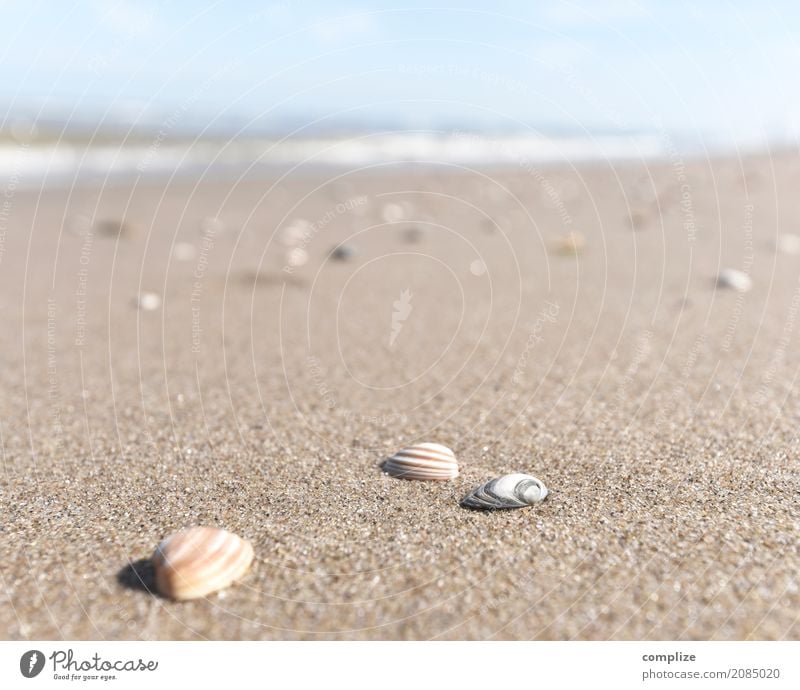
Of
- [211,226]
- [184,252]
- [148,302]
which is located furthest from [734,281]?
[211,226]

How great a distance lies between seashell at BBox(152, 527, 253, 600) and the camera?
235 cm

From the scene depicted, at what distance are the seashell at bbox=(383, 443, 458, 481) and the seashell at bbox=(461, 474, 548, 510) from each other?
0.27 metres

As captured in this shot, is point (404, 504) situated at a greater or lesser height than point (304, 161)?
lesser

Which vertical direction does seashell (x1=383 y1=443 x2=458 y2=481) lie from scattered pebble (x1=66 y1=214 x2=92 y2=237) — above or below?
below

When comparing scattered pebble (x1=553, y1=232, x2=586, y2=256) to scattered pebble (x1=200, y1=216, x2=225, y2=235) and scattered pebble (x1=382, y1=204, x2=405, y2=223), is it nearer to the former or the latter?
scattered pebble (x1=382, y1=204, x2=405, y2=223)

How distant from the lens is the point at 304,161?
19.0 m

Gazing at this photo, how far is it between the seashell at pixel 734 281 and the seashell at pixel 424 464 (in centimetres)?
414

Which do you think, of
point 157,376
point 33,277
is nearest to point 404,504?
point 157,376

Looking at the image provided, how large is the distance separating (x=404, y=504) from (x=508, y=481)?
0.45m

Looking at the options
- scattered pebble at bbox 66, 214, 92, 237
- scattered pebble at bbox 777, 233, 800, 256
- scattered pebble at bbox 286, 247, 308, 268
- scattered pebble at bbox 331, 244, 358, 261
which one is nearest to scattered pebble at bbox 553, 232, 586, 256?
scattered pebble at bbox 777, 233, 800, 256

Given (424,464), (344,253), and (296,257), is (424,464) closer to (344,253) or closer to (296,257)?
(344,253)

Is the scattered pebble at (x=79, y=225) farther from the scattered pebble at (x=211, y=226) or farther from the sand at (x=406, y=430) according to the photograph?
the scattered pebble at (x=211, y=226)
